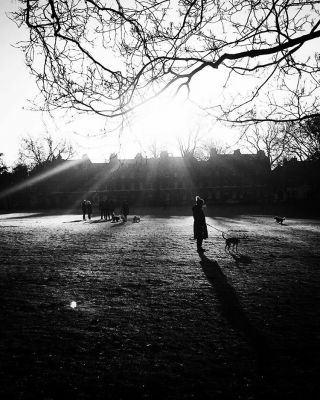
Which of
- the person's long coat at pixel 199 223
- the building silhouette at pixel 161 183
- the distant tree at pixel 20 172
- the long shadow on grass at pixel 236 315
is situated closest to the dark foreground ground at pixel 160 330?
the long shadow on grass at pixel 236 315

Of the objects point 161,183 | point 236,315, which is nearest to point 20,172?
point 161,183

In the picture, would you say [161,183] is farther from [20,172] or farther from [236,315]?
[236,315]

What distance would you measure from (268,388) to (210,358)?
2.56 ft

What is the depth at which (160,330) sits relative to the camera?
4.61 meters

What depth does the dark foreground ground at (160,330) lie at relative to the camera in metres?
3.22

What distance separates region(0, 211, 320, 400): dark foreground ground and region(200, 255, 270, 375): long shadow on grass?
17mm

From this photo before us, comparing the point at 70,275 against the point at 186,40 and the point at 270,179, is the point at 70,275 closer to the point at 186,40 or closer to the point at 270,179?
the point at 186,40

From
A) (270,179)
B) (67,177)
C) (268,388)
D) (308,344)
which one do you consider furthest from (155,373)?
(67,177)

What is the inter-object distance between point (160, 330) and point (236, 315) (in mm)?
1330

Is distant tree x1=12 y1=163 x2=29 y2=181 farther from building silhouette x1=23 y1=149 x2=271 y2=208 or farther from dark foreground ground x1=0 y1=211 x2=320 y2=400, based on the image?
dark foreground ground x1=0 y1=211 x2=320 y2=400

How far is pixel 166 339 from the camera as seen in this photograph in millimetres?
4316

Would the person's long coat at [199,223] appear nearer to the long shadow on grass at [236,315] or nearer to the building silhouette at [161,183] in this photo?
the long shadow on grass at [236,315]

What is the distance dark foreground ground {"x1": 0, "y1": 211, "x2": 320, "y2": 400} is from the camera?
3225mm

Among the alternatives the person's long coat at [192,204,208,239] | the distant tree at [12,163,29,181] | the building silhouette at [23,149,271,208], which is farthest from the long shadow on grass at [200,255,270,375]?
the distant tree at [12,163,29,181]
